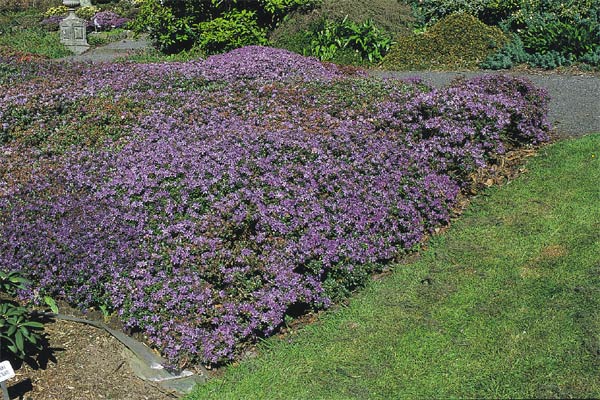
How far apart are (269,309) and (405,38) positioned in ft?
28.9

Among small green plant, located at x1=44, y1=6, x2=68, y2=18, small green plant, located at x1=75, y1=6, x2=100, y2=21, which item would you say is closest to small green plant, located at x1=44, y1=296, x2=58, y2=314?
small green plant, located at x1=75, y1=6, x2=100, y2=21

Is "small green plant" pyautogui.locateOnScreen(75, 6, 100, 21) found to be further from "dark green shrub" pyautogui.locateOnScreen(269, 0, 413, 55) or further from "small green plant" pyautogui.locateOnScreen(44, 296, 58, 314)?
"small green plant" pyautogui.locateOnScreen(44, 296, 58, 314)

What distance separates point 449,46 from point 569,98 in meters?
3.52

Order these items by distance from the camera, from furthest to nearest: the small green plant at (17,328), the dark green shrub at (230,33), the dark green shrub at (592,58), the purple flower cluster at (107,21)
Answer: the purple flower cluster at (107,21) → the dark green shrub at (230,33) → the dark green shrub at (592,58) → the small green plant at (17,328)

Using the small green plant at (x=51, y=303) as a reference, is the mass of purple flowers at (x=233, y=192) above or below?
above

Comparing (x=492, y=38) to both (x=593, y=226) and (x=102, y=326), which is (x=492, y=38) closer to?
(x=593, y=226)

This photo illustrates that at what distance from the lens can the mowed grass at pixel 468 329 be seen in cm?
369

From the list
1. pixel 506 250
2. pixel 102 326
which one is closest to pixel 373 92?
pixel 506 250

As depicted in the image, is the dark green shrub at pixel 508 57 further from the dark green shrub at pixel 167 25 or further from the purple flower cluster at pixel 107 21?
the purple flower cluster at pixel 107 21

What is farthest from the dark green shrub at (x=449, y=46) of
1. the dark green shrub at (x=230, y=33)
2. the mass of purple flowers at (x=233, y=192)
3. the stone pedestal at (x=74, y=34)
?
the stone pedestal at (x=74, y=34)

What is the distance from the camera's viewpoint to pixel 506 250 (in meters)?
4.99

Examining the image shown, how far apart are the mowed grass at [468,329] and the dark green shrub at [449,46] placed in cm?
634

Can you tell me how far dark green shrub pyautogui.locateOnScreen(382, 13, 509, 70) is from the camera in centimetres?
1141


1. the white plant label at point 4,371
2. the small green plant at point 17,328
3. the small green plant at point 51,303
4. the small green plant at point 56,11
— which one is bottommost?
the small green plant at point 51,303
